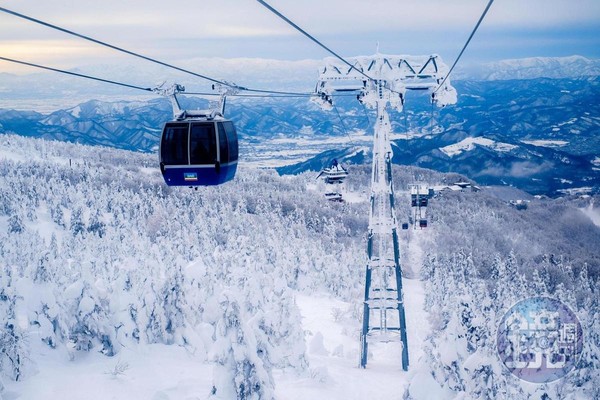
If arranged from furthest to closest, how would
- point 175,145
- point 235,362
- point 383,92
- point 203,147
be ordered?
point 383,92 < point 235,362 < point 175,145 < point 203,147

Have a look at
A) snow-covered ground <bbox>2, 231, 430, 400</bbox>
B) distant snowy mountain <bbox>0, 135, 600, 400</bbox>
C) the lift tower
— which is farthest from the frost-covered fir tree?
the lift tower

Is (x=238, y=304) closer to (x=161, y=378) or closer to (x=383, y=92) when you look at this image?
(x=161, y=378)

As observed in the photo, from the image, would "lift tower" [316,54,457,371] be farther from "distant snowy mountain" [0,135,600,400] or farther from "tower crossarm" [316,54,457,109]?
"distant snowy mountain" [0,135,600,400]

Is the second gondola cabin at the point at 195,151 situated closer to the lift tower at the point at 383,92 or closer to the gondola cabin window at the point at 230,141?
the gondola cabin window at the point at 230,141

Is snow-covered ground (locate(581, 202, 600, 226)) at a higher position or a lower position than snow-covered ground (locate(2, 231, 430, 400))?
lower

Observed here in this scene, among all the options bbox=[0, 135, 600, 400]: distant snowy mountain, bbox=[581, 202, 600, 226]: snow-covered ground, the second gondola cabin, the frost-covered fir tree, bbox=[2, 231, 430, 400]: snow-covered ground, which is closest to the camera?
the second gondola cabin

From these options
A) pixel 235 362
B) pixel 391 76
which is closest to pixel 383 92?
pixel 391 76

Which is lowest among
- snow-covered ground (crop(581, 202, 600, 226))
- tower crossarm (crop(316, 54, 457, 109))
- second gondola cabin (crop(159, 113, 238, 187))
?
snow-covered ground (crop(581, 202, 600, 226))

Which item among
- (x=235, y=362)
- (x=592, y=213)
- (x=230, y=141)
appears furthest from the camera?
(x=592, y=213)

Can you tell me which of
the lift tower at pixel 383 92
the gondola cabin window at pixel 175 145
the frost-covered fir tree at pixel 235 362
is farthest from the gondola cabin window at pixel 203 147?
the lift tower at pixel 383 92
